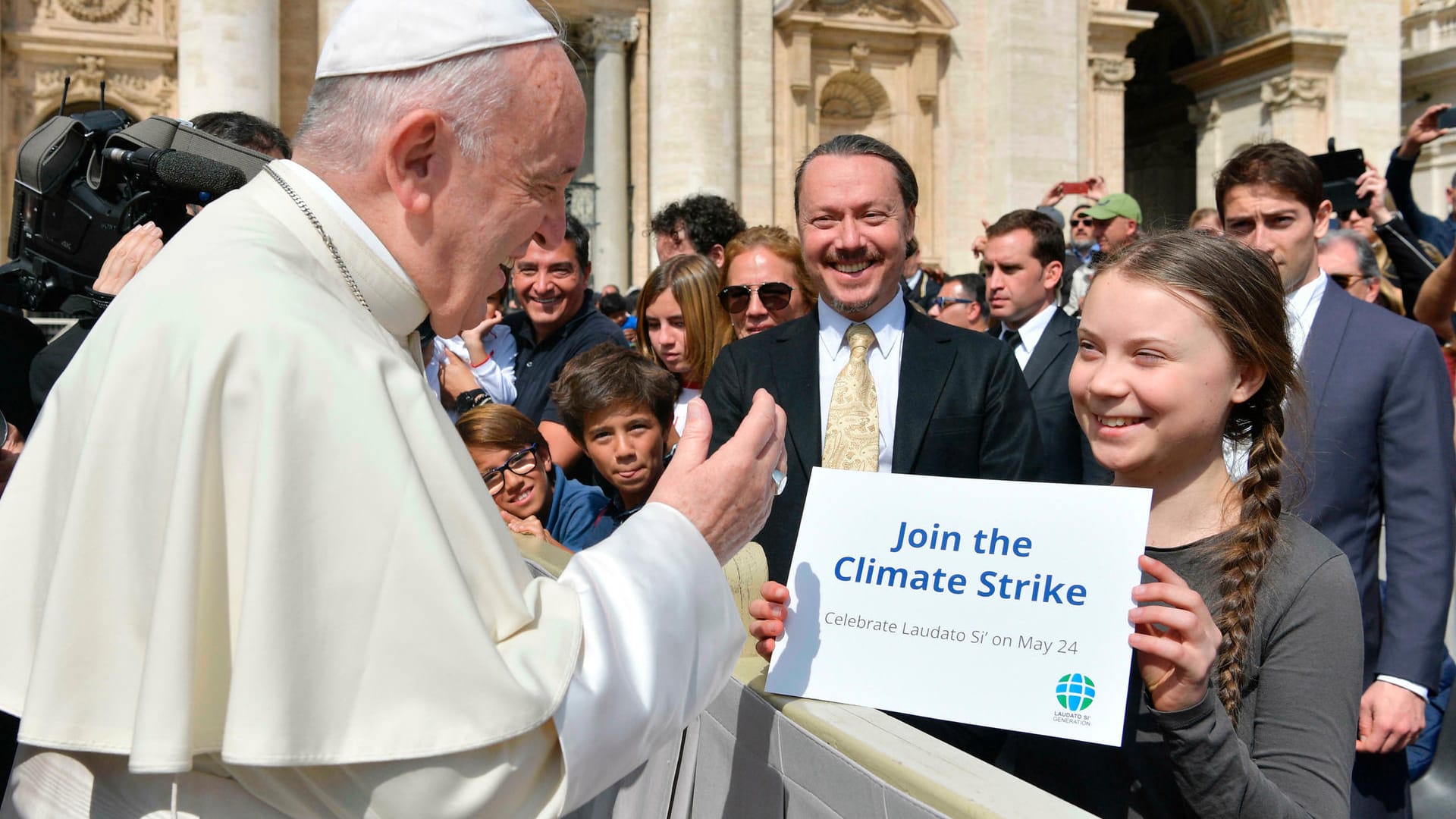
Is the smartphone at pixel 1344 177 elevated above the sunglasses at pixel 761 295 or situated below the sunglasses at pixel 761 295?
above

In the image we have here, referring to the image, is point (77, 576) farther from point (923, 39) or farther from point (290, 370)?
point (923, 39)

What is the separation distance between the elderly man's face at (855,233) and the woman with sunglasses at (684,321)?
1.79 meters

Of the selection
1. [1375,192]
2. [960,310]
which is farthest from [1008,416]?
[960,310]

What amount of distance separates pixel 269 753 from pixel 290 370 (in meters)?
0.45

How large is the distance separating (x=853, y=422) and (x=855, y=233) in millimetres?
516

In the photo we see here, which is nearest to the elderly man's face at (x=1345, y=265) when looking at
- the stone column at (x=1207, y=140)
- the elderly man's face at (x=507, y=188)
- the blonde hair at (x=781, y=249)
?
the blonde hair at (x=781, y=249)

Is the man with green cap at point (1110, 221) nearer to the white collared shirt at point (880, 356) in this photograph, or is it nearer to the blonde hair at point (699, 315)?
the blonde hair at point (699, 315)

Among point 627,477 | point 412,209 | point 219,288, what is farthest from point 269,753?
point 627,477

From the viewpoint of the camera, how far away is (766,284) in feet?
15.6

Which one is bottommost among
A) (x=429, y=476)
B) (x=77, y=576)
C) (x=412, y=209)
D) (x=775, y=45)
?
(x=77, y=576)

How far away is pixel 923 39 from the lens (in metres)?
18.1

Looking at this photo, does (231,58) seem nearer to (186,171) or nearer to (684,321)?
(684,321)

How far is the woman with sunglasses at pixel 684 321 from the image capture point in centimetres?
508

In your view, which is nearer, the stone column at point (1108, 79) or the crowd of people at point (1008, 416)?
the crowd of people at point (1008, 416)
